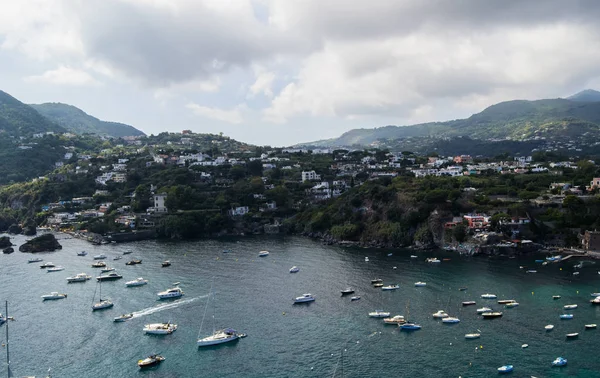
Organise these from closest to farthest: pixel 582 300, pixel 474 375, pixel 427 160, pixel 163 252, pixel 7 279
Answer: pixel 474 375 → pixel 582 300 → pixel 7 279 → pixel 163 252 → pixel 427 160

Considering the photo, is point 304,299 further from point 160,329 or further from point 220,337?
point 160,329

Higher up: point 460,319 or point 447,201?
point 447,201

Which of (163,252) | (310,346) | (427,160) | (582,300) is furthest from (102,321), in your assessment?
(427,160)

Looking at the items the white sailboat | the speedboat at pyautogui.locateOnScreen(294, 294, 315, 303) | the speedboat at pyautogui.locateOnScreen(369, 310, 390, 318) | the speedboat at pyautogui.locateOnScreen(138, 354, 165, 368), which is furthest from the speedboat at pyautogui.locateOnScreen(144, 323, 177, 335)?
the speedboat at pyautogui.locateOnScreen(369, 310, 390, 318)

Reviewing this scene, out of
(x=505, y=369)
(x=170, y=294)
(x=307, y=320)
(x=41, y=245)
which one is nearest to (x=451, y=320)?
(x=505, y=369)

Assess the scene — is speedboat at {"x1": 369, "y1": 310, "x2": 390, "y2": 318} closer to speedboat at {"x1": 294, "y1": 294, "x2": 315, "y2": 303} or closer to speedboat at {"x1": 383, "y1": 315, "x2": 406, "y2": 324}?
speedboat at {"x1": 383, "y1": 315, "x2": 406, "y2": 324}

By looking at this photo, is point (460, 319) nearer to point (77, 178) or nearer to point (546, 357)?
point (546, 357)

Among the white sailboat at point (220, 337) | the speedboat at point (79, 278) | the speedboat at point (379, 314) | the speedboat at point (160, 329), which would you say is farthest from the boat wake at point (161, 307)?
the speedboat at point (379, 314)
